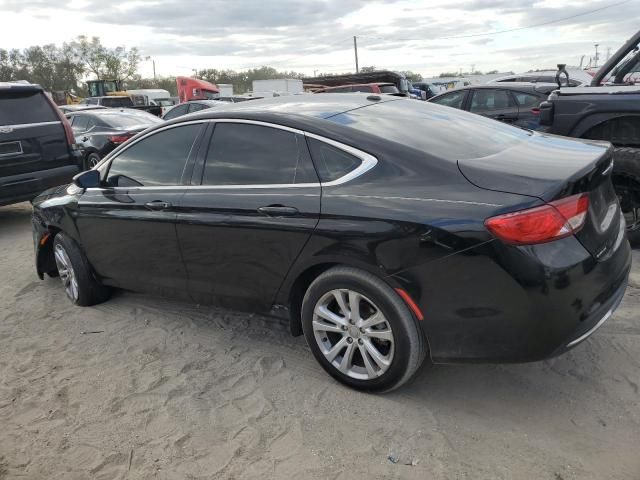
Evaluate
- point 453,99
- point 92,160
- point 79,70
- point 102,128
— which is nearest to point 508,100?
point 453,99

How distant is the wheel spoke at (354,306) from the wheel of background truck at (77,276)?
2.50 meters

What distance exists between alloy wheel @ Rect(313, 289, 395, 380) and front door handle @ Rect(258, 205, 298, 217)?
0.48 m

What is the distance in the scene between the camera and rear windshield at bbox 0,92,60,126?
6855mm

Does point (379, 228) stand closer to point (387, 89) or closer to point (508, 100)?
point (508, 100)

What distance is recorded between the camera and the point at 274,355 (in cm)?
348

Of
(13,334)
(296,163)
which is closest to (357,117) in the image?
(296,163)

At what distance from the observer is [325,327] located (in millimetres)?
2949

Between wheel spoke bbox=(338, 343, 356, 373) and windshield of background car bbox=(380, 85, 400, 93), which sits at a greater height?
windshield of background car bbox=(380, 85, 400, 93)

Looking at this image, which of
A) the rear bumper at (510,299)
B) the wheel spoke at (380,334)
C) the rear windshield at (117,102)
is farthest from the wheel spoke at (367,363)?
the rear windshield at (117,102)

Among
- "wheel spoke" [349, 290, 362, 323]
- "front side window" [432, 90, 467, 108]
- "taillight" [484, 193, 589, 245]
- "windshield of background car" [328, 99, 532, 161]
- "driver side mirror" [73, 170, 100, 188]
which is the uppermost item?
"front side window" [432, 90, 467, 108]

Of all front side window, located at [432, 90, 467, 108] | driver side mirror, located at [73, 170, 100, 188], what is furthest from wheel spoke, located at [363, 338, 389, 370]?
front side window, located at [432, 90, 467, 108]

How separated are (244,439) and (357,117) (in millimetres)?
1867

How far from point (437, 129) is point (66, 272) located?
3.31 metres

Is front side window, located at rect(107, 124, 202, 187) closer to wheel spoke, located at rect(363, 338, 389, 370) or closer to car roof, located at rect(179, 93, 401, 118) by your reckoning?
car roof, located at rect(179, 93, 401, 118)
